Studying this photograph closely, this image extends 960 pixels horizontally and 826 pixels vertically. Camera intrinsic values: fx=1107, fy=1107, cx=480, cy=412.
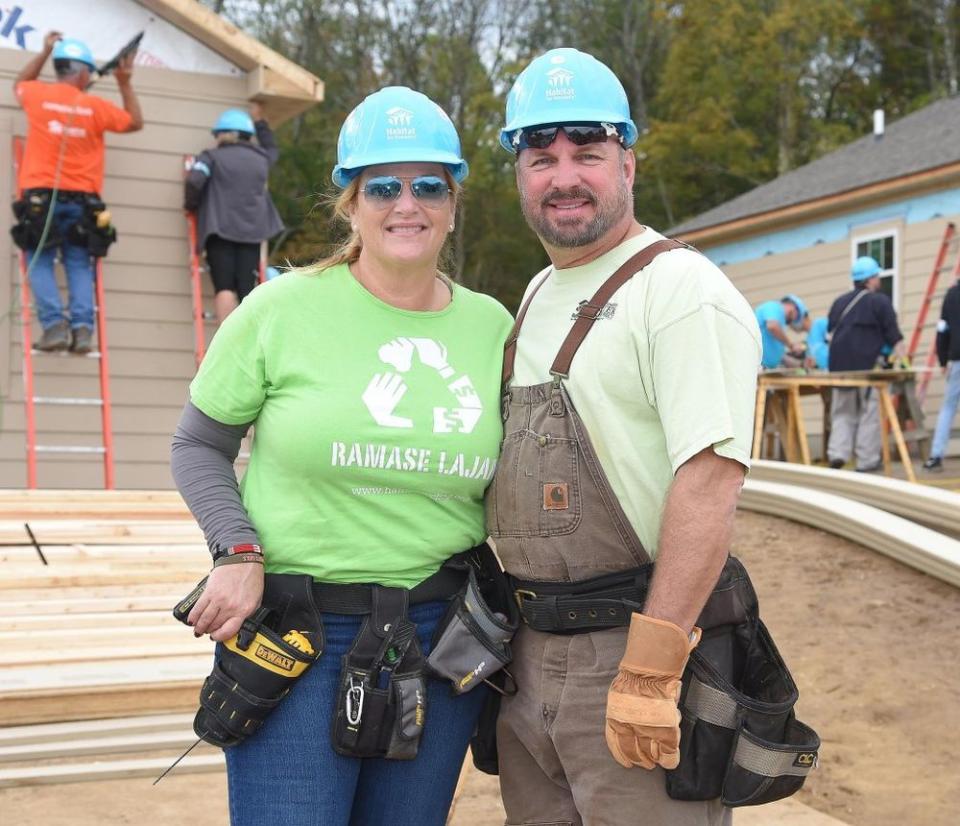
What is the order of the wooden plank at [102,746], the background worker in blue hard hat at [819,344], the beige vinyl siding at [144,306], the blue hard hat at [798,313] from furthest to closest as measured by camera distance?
1. the background worker in blue hard hat at [819,344]
2. the blue hard hat at [798,313]
3. the beige vinyl siding at [144,306]
4. the wooden plank at [102,746]

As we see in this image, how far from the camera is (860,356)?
11359mm

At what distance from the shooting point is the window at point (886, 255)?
48.9 feet

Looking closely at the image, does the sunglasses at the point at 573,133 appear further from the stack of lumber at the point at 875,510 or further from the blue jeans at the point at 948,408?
the blue jeans at the point at 948,408

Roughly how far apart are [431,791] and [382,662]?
13.7 inches

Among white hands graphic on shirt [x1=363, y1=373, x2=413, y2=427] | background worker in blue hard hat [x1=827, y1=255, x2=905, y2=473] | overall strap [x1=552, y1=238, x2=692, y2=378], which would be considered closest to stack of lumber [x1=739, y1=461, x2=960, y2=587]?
background worker in blue hard hat [x1=827, y1=255, x2=905, y2=473]

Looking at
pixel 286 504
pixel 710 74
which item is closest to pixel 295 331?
pixel 286 504

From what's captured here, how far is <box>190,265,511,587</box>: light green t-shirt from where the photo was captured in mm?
2432

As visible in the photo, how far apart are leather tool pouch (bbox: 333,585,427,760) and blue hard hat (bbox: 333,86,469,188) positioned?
0.98m

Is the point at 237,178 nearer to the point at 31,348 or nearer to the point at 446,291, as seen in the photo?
the point at 31,348

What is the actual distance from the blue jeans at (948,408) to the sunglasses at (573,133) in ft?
31.2

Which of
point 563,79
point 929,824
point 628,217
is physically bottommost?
point 929,824

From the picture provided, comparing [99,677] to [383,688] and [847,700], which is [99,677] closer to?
[383,688]

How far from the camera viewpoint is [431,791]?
2.56 metres

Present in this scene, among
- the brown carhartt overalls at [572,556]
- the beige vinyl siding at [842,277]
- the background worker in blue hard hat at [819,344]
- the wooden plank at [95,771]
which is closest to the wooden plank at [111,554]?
the wooden plank at [95,771]
